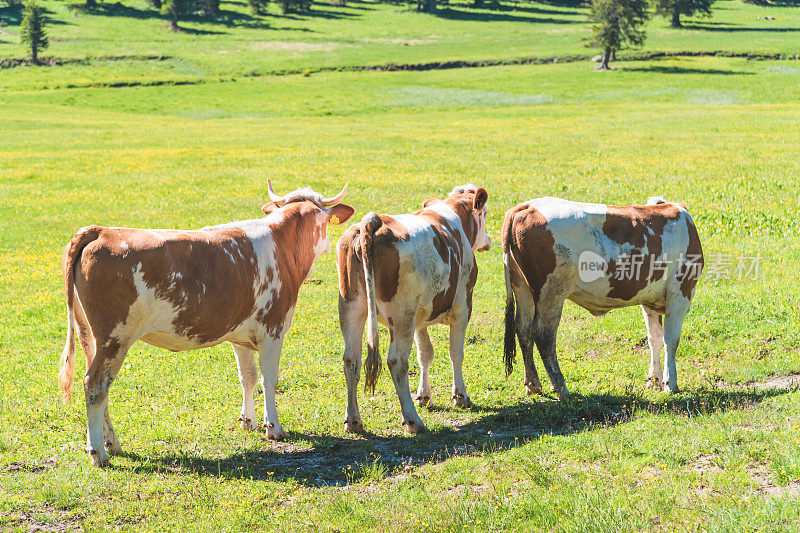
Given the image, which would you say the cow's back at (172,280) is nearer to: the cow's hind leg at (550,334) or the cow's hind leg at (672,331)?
the cow's hind leg at (550,334)

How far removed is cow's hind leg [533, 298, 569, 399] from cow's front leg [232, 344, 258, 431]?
407cm

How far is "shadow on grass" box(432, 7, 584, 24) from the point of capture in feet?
471

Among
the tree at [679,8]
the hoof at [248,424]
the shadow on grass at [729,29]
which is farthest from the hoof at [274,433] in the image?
the tree at [679,8]

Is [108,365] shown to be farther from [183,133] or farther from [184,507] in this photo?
[183,133]

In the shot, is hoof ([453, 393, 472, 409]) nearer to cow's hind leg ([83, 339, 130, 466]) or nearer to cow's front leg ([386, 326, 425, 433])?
cow's front leg ([386, 326, 425, 433])

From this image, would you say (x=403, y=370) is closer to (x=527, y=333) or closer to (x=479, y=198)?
(x=527, y=333)

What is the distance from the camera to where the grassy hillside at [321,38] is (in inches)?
3745

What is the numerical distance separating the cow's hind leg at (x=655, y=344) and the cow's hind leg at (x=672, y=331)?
1.04 feet

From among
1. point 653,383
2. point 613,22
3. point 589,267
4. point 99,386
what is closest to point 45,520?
point 99,386

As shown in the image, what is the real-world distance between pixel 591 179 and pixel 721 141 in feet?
40.1

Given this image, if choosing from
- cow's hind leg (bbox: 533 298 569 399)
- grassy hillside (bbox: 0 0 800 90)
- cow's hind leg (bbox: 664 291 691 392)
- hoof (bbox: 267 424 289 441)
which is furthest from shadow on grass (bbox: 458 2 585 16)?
hoof (bbox: 267 424 289 441)

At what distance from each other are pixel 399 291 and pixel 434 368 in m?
3.48

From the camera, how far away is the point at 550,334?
11.3 meters

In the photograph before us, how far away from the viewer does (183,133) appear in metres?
48.9
